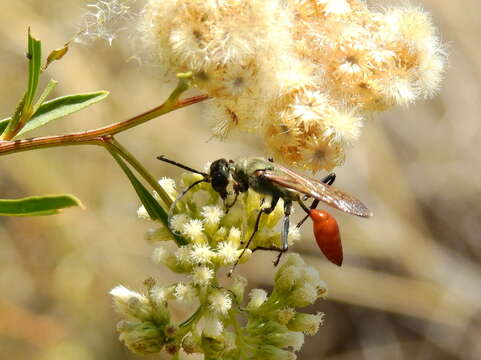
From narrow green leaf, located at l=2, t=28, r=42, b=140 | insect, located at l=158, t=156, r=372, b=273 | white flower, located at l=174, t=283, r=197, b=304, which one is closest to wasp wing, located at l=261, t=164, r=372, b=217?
insect, located at l=158, t=156, r=372, b=273

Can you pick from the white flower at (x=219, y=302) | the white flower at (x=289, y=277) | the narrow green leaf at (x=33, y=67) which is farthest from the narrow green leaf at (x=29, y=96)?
the white flower at (x=289, y=277)

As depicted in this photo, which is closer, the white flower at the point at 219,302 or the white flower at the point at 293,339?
the white flower at the point at 219,302

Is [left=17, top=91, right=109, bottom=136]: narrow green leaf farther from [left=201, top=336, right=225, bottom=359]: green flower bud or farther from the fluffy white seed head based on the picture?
[left=201, top=336, right=225, bottom=359]: green flower bud

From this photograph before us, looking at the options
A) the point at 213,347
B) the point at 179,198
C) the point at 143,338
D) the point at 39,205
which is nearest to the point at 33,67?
the point at 39,205

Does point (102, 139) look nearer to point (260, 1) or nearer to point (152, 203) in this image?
point (152, 203)

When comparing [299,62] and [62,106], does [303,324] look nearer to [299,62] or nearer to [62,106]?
[299,62]

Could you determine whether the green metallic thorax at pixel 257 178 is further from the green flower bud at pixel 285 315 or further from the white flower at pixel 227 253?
the green flower bud at pixel 285 315

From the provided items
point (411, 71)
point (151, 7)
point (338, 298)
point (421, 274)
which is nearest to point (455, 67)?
point (421, 274)
